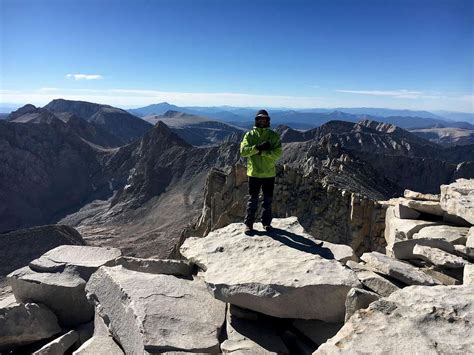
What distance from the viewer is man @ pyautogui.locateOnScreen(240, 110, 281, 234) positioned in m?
9.94

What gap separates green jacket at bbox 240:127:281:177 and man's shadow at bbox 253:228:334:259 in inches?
56.0

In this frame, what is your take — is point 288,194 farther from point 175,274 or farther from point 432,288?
point 432,288

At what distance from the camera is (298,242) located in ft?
29.8

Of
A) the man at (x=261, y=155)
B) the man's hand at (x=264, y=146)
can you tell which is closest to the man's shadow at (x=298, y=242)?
the man at (x=261, y=155)

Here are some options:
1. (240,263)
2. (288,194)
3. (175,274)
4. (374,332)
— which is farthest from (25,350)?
(288,194)

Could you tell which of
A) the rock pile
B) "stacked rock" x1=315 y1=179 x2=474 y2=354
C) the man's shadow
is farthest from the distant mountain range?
the rock pile

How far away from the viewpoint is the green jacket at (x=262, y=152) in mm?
10039

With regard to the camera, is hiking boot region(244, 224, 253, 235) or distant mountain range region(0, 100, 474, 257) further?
distant mountain range region(0, 100, 474, 257)

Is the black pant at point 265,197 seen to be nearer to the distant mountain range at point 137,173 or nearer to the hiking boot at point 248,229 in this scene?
the hiking boot at point 248,229

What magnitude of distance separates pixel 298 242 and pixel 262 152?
230cm

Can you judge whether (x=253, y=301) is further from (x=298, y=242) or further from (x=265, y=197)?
(x=265, y=197)

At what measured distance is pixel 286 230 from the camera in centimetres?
1011

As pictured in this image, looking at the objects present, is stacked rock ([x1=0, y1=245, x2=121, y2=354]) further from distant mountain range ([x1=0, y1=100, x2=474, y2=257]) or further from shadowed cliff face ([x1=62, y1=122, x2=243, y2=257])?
shadowed cliff face ([x1=62, y1=122, x2=243, y2=257])

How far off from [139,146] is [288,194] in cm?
12276
